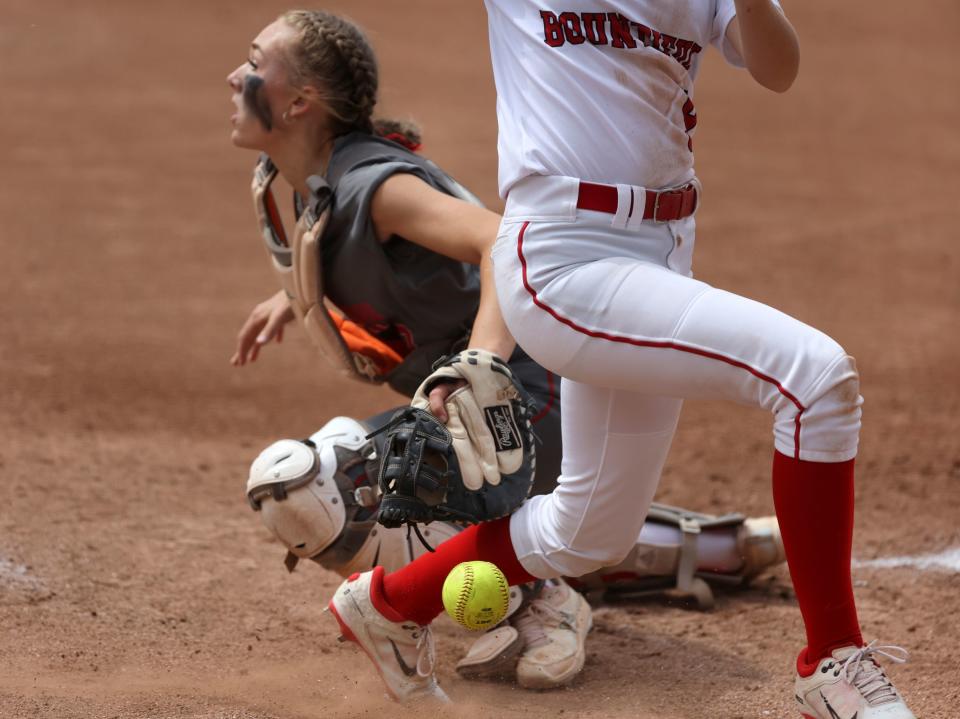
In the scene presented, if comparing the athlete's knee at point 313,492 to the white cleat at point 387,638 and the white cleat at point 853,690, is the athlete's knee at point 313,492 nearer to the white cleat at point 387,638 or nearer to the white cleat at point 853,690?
the white cleat at point 387,638

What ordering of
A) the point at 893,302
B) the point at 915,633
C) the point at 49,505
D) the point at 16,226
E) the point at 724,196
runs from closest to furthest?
the point at 915,633
the point at 49,505
the point at 893,302
the point at 16,226
the point at 724,196

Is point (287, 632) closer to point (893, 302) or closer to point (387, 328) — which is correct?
point (387, 328)

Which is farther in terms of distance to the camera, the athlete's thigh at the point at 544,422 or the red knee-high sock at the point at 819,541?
the athlete's thigh at the point at 544,422

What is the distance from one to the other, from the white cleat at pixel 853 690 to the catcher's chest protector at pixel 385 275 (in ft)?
4.40

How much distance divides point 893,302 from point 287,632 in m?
4.11

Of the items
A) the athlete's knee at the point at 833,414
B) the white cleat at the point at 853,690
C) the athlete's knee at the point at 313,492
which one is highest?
the athlete's knee at the point at 833,414

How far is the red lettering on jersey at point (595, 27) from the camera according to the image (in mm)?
2268

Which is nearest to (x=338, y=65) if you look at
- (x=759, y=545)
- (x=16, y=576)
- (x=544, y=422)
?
(x=544, y=422)

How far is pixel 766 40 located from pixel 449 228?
36.4 inches

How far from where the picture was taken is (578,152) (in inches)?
89.5

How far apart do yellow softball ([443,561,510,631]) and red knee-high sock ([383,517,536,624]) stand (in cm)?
Result: 9

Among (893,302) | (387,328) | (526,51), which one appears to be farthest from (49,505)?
(893,302)

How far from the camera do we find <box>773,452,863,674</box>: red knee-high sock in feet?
7.34

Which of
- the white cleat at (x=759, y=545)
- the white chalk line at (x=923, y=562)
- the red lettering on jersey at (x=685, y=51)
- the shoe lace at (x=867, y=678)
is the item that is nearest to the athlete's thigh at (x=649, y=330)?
the red lettering on jersey at (x=685, y=51)
